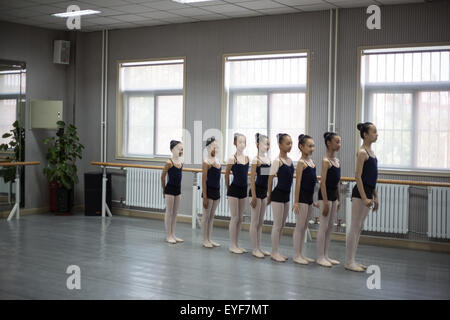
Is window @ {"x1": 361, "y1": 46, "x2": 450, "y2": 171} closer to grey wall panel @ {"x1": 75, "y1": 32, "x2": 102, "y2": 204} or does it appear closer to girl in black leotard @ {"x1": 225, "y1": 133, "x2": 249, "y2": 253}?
girl in black leotard @ {"x1": 225, "y1": 133, "x2": 249, "y2": 253}

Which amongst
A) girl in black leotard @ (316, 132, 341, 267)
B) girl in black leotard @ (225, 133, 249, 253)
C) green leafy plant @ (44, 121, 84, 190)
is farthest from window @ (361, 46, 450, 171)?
green leafy plant @ (44, 121, 84, 190)

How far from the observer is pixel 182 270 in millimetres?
5867

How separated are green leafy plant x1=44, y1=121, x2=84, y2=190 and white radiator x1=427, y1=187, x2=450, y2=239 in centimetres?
576

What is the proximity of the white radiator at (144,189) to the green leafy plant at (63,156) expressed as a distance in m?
0.96

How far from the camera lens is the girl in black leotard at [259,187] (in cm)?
652

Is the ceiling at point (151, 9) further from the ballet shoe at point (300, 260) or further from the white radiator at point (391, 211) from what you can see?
the ballet shoe at point (300, 260)

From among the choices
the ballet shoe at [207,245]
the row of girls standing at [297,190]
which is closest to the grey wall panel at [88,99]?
the row of girls standing at [297,190]

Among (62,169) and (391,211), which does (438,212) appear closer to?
(391,211)

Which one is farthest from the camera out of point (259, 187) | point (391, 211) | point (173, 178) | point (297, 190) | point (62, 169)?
point (62, 169)

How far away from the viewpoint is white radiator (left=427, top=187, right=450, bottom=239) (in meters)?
7.14

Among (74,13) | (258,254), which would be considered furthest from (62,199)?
(258,254)

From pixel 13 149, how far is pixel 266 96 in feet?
14.1
